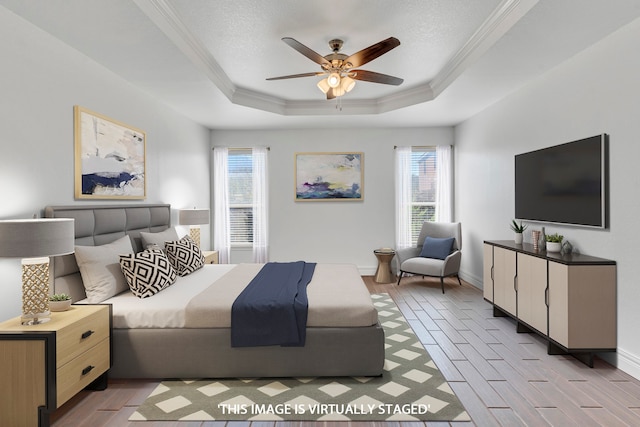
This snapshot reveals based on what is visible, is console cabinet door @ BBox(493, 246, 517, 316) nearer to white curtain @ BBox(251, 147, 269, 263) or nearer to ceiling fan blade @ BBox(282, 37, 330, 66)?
ceiling fan blade @ BBox(282, 37, 330, 66)

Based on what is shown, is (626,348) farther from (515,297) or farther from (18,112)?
(18,112)

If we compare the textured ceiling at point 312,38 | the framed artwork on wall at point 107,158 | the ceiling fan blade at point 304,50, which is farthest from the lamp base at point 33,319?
the ceiling fan blade at point 304,50

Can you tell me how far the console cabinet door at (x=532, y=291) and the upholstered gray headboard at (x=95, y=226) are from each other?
152 inches

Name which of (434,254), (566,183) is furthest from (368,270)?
(566,183)

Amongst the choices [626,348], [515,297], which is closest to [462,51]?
[515,297]

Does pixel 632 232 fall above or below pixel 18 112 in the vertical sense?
below

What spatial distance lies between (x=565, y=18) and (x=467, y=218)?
11.9 ft

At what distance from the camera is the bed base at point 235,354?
8.85 feet

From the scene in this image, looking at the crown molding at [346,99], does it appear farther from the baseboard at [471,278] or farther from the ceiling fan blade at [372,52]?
the baseboard at [471,278]

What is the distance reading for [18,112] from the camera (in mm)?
2523

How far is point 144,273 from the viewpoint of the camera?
3.01 metres

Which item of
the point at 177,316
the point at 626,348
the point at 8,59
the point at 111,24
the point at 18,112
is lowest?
the point at 626,348

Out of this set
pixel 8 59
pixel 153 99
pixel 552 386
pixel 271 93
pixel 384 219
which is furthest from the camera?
pixel 384 219

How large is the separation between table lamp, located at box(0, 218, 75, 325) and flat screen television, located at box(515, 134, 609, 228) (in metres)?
3.93
